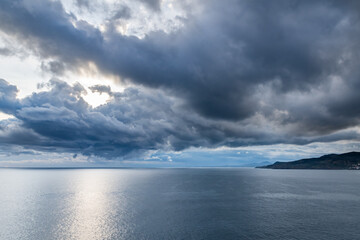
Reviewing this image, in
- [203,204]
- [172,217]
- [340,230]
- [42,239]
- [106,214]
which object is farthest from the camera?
[203,204]

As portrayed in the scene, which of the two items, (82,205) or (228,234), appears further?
(82,205)

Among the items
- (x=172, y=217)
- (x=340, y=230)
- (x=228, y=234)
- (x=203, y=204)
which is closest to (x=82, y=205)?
(x=172, y=217)

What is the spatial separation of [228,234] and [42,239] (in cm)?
4896

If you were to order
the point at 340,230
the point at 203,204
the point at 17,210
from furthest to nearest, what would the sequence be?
the point at 203,204, the point at 17,210, the point at 340,230

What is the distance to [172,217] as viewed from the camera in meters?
73.2

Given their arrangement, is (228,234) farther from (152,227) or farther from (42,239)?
(42,239)

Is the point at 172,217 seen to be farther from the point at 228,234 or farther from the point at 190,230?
the point at 228,234

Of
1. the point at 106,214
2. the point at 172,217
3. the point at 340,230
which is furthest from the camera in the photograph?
the point at 106,214

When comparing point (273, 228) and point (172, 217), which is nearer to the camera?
Result: point (273, 228)

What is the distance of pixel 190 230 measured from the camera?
59.6m

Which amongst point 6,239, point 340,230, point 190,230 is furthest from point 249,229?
point 6,239

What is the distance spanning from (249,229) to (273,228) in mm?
7271

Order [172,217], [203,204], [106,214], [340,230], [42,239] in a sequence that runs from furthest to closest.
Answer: [203,204] → [106,214] → [172,217] → [340,230] → [42,239]

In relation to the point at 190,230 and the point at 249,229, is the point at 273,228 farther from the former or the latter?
the point at 190,230
